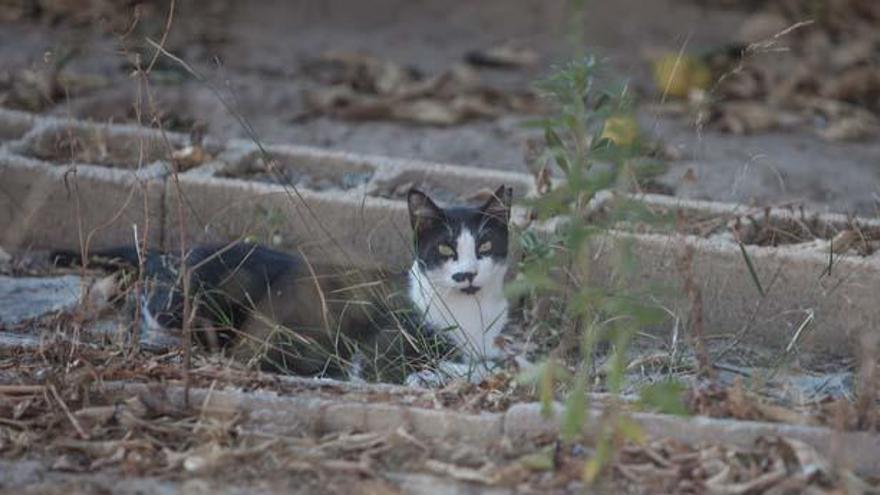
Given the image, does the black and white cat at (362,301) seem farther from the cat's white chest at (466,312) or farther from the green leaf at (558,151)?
the green leaf at (558,151)

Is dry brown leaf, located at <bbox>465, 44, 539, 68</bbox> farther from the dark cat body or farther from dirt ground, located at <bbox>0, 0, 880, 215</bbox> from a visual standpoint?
the dark cat body

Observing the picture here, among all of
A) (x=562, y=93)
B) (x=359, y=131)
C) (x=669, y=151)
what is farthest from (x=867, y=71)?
(x=562, y=93)

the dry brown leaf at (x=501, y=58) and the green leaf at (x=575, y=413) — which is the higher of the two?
the green leaf at (x=575, y=413)

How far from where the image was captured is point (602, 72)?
3.88 meters

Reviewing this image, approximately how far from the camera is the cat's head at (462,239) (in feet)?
15.0

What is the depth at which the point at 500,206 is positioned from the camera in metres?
4.58

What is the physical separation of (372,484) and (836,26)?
244 inches

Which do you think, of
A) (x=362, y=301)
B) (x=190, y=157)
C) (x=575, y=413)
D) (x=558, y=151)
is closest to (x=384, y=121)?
(x=190, y=157)

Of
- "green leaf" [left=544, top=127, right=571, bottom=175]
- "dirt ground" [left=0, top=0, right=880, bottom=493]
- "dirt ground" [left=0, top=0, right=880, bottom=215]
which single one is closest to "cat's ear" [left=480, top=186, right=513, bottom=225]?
"green leaf" [left=544, top=127, right=571, bottom=175]

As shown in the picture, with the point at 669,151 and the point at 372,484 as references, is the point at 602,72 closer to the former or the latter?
the point at 372,484

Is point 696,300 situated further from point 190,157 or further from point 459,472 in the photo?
point 190,157

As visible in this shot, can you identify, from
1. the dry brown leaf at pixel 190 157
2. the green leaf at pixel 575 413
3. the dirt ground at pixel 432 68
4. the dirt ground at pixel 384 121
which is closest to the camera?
the green leaf at pixel 575 413

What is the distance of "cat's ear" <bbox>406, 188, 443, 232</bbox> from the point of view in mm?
4582

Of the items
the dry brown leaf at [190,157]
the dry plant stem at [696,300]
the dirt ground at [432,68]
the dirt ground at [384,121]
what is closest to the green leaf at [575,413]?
the dirt ground at [384,121]
